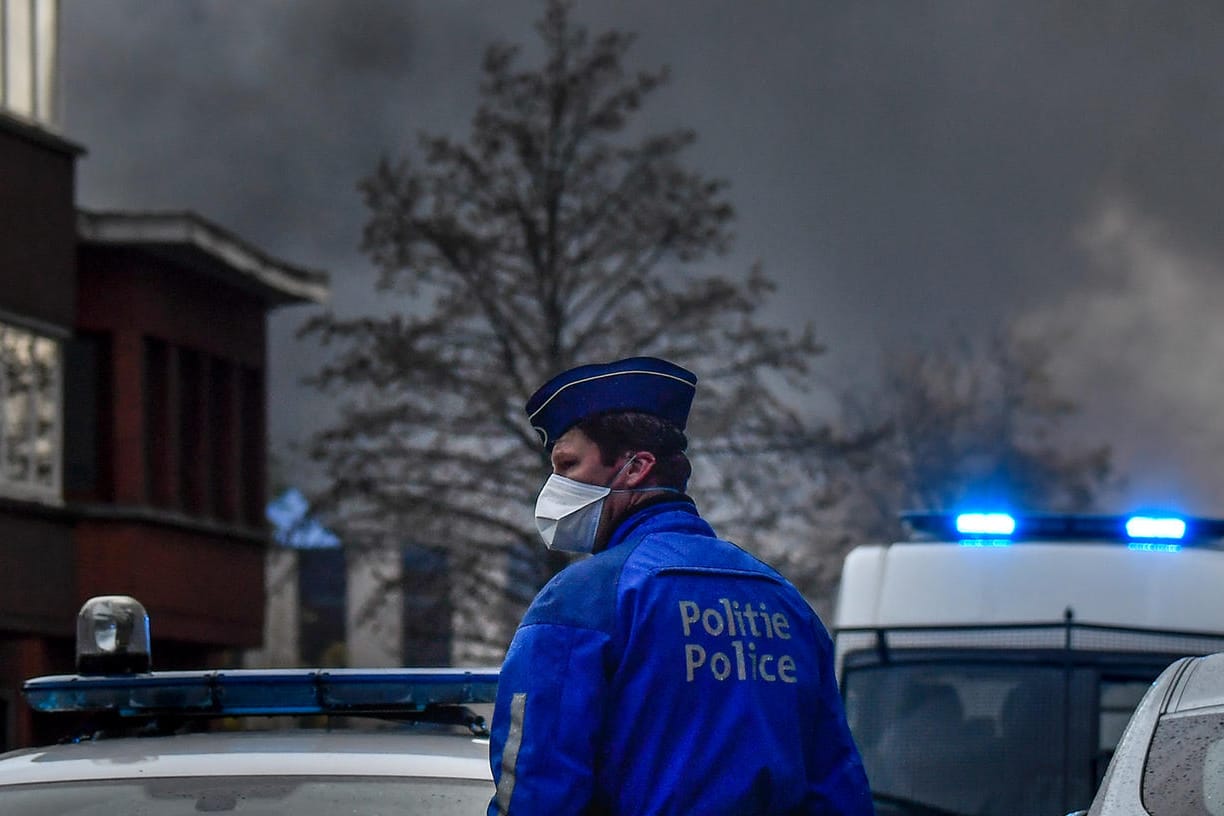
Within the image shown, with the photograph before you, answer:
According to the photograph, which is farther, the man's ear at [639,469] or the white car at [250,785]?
the white car at [250,785]

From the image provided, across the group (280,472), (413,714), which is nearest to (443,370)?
(280,472)

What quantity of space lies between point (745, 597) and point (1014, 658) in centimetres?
498

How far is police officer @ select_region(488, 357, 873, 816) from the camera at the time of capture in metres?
3.48

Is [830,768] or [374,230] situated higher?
[374,230]

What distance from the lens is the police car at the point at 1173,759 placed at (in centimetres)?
431

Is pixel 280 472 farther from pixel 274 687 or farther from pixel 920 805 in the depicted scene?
pixel 274 687

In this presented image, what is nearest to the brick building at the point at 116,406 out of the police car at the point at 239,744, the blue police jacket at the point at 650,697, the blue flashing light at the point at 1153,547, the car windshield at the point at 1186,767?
the blue flashing light at the point at 1153,547

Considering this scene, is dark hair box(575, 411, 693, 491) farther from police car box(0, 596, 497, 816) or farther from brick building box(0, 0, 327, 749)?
brick building box(0, 0, 327, 749)

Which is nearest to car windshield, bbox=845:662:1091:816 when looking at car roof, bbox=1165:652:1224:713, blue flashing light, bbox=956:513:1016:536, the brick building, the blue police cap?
blue flashing light, bbox=956:513:1016:536

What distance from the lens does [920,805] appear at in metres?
8.20

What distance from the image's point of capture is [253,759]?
15.3 ft

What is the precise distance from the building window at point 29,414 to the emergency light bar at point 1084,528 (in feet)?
53.4

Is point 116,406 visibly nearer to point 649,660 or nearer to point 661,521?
point 661,521

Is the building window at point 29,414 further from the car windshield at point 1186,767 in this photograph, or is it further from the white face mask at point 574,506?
the white face mask at point 574,506
